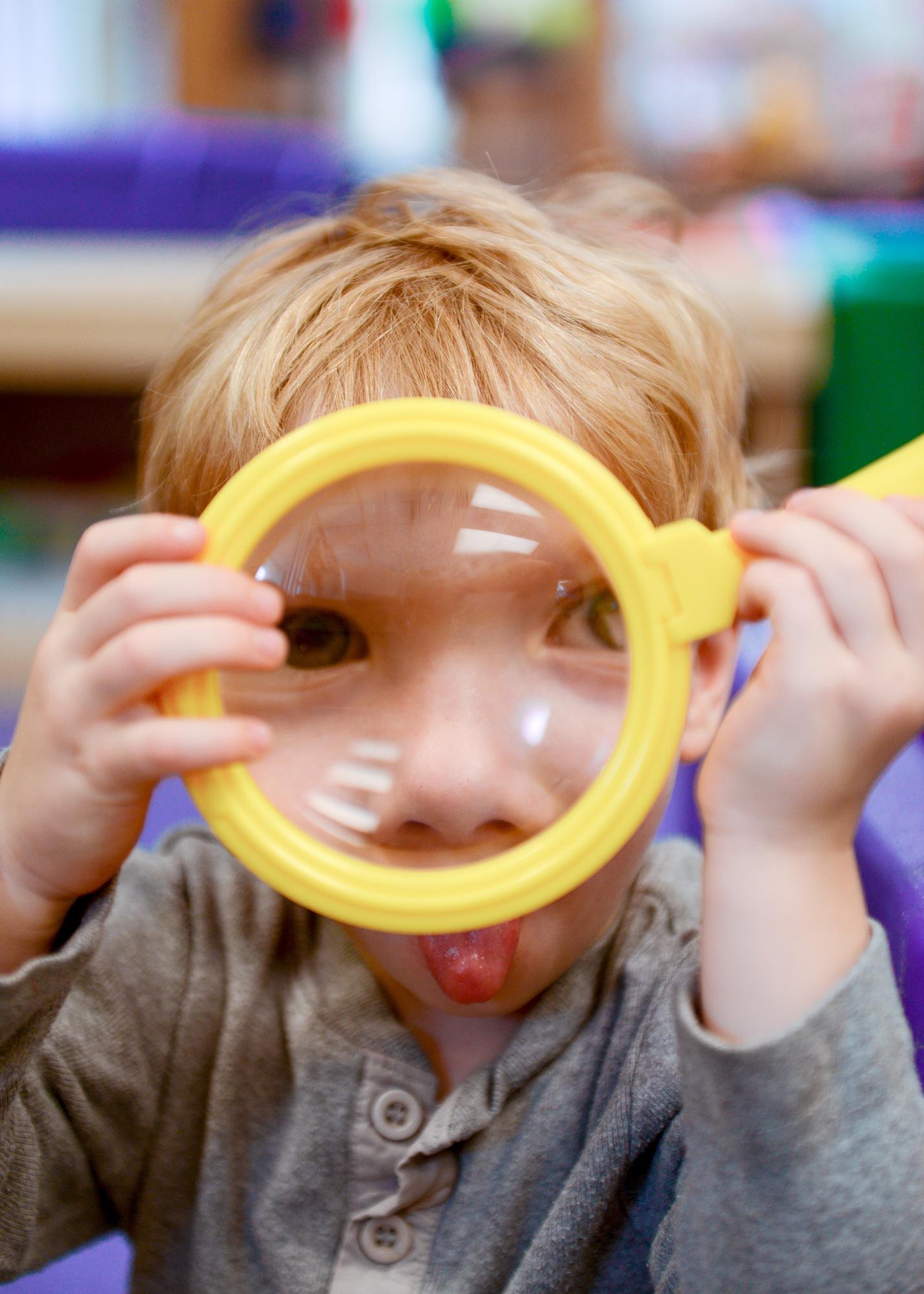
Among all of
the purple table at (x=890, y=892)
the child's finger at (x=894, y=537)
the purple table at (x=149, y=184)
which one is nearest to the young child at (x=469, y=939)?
the child's finger at (x=894, y=537)

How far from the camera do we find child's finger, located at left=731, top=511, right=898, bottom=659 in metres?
0.60

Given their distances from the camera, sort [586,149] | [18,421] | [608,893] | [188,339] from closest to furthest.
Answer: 1. [608,893]
2. [188,339]
3. [18,421]
4. [586,149]

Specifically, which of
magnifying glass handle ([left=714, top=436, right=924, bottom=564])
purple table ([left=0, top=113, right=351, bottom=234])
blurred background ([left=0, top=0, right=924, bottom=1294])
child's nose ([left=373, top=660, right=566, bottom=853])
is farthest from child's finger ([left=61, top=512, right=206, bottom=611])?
purple table ([left=0, top=113, right=351, bottom=234])

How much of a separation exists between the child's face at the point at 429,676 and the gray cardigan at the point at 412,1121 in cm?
15

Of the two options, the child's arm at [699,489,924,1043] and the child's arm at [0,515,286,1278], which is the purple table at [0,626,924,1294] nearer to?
the child's arm at [699,489,924,1043]

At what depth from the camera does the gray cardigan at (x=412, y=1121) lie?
603mm

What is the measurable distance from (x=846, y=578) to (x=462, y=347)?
0.29 meters

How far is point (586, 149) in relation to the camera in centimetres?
320

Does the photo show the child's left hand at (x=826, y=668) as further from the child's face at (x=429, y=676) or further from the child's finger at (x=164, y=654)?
the child's finger at (x=164, y=654)

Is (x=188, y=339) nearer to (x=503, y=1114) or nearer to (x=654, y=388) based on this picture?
(x=654, y=388)

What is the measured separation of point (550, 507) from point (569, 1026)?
0.38 meters

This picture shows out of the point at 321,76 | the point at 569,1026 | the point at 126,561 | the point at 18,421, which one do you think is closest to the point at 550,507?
the point at 126,561

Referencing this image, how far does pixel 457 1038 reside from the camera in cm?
87

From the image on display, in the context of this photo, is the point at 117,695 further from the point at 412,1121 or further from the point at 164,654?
the point at 412,1121
